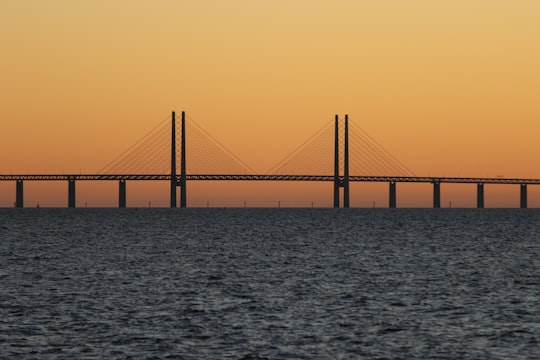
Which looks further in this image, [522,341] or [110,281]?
[110,281]

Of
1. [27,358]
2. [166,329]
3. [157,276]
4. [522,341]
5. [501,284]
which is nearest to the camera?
[27,358]

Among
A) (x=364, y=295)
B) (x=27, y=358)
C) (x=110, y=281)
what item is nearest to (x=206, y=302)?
(x=364, y=295)

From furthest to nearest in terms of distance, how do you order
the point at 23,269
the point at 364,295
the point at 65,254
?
1. the point at 65,254
2. the point at 23,269
3. the point at 364,295

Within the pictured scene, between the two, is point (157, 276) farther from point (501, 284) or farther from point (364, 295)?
point (501, 284)

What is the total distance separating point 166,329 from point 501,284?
20.6 m

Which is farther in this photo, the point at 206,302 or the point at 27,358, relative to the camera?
the point at 206,302

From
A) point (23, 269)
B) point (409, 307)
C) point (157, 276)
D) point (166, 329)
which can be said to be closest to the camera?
point (166, 329)

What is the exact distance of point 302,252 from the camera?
244 ft

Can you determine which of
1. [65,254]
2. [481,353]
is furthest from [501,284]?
[65,254]

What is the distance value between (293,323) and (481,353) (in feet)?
24.2

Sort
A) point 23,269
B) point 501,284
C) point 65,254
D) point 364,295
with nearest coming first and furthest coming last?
point 364,295
point 501,284
point 23,269
point 65,254

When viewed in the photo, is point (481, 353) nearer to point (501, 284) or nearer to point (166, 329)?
point (166, 329)

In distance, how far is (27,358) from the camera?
27.8 metres

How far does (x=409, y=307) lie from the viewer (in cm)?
3897
